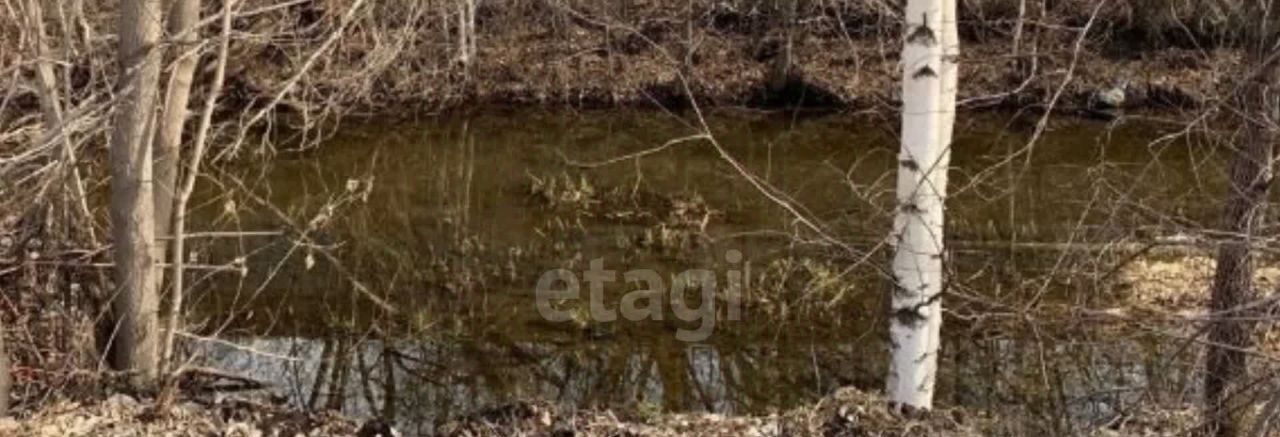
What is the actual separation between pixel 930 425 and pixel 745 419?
0.86 meters

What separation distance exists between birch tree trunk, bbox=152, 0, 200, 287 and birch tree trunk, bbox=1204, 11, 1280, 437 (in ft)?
13.3

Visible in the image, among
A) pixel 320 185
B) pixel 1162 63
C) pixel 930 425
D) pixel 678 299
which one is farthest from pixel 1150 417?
pixel 1162 63

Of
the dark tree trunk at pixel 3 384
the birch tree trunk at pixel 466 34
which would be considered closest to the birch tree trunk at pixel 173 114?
the dark tree trunk at pixel 3 384

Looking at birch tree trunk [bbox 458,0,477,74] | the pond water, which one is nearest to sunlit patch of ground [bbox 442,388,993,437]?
the pond water

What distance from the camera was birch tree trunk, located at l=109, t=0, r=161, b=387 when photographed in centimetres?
590

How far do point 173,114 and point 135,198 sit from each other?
0.41m

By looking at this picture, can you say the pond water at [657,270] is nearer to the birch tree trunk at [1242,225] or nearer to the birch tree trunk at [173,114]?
the birch tree trunk at [1242,225]

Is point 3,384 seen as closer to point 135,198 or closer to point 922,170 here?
point 135,198

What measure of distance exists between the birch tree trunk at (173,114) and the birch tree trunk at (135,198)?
130mm

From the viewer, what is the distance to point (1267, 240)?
4246 millimetres

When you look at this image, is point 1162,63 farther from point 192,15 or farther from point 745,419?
point 192,15

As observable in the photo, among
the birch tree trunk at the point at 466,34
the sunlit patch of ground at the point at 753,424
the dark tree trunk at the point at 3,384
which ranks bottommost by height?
the sunlit patch of ground at the point at 753,424

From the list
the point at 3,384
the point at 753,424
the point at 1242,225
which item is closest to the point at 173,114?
the point at 3,384

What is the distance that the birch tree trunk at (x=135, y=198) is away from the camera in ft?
19.4
